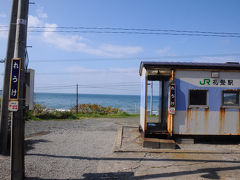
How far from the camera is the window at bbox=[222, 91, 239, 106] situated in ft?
28.4

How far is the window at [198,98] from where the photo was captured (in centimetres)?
859

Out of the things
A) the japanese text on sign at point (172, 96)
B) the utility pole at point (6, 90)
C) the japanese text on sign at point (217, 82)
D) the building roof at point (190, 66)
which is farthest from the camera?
the japanese text on sign at point (217, 82)

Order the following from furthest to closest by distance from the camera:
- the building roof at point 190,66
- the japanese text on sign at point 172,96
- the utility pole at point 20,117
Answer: the building roof at point 190,66
the japanese text on sign at point 172,96
the utility pole at point 20,117

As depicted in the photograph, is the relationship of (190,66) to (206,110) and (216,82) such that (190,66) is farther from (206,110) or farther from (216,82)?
(206,110)

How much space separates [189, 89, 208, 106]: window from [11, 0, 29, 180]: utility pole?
21.3 feet

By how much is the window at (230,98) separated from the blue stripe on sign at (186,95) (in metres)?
0.29

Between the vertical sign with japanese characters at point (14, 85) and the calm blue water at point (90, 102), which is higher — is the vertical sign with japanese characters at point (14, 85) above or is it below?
above

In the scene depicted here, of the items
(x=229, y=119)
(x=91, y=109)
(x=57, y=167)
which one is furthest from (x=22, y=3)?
(x=91, y=109)

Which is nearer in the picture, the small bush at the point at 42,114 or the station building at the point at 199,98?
the station building at the point at 199,98

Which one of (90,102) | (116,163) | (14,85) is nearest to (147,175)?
(116,163)

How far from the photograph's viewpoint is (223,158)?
6.57 m

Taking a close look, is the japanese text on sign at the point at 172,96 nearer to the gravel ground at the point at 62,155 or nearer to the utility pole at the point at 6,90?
the gravel ground at the point at 62,155

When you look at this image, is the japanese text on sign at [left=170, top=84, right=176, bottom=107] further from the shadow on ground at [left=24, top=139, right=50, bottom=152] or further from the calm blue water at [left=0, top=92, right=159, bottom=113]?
the calm blue water at [left=0, top=92, right=159, bottom=113]

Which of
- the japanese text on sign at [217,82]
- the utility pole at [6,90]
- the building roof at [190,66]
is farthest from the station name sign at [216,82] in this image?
the utility pole at [6,90]
